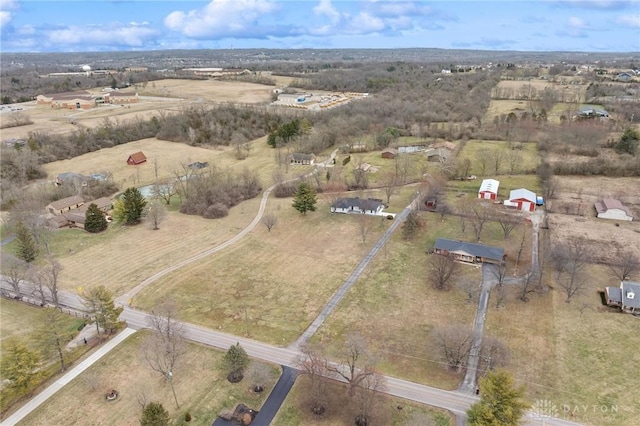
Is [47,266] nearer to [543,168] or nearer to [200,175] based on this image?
[200,175]

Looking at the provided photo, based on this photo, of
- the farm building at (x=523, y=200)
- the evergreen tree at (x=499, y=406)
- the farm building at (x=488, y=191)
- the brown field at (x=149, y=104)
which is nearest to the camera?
the evergreen tree at (x=499, y=406)

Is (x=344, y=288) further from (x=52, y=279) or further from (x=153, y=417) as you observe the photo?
(x=52, y=279)

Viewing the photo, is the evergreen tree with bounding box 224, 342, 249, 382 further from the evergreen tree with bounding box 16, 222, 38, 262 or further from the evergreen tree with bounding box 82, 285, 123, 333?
the evergreen tree with bounding box 16, 222, 38, 262

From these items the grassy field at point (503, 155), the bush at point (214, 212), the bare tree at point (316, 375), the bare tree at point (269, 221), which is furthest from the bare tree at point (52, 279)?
the grassy field at point (503, 155)

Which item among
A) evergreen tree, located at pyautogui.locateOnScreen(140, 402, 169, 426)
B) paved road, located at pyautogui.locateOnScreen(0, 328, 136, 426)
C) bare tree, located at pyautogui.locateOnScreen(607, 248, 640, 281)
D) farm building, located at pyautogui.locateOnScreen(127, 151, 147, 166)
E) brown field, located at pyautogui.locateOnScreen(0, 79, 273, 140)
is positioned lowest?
paved road, located at pyautogui.locateOnScreen(0, 328, 136, 426)

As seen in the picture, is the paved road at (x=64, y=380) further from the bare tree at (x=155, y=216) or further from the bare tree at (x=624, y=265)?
the bare tree at (x=624, y=265)

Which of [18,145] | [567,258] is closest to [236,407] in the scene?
[567,258]

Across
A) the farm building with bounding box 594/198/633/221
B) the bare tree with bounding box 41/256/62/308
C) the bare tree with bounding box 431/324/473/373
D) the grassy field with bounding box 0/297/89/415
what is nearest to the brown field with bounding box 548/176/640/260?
the farm building with bounding box 594/198/633/221
